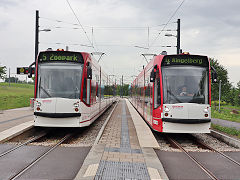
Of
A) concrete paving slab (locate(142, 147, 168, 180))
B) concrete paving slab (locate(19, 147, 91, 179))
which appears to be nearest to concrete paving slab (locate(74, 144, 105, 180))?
concrete paving slab (locate(19, 147, 91, 179))

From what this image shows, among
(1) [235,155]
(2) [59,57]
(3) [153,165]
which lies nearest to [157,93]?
(1) [235,155]

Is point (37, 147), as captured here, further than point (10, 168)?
Yes

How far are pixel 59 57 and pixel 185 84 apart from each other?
4.82 m

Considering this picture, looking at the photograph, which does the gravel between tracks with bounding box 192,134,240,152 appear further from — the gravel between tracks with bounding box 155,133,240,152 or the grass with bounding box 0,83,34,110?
the grass with bounding box 0,83,34,110

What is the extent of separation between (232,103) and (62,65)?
257ft

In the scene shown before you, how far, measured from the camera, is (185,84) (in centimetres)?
872

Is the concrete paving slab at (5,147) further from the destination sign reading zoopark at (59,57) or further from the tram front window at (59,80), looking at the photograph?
the destination sign reading zoopark at (59,57)

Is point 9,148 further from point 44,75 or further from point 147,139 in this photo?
point 147,139

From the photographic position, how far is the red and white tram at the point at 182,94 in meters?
8.45

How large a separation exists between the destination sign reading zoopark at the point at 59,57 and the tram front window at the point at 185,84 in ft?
10.8

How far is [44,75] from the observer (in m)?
9.16

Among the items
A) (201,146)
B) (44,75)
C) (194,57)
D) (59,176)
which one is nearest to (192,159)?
(201,146)

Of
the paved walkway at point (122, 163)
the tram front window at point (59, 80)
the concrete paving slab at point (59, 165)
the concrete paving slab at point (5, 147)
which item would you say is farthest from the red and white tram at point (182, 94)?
the concrete paving slab at point (5, 147)

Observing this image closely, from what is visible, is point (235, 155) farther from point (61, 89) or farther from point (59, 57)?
point (59, 57)
